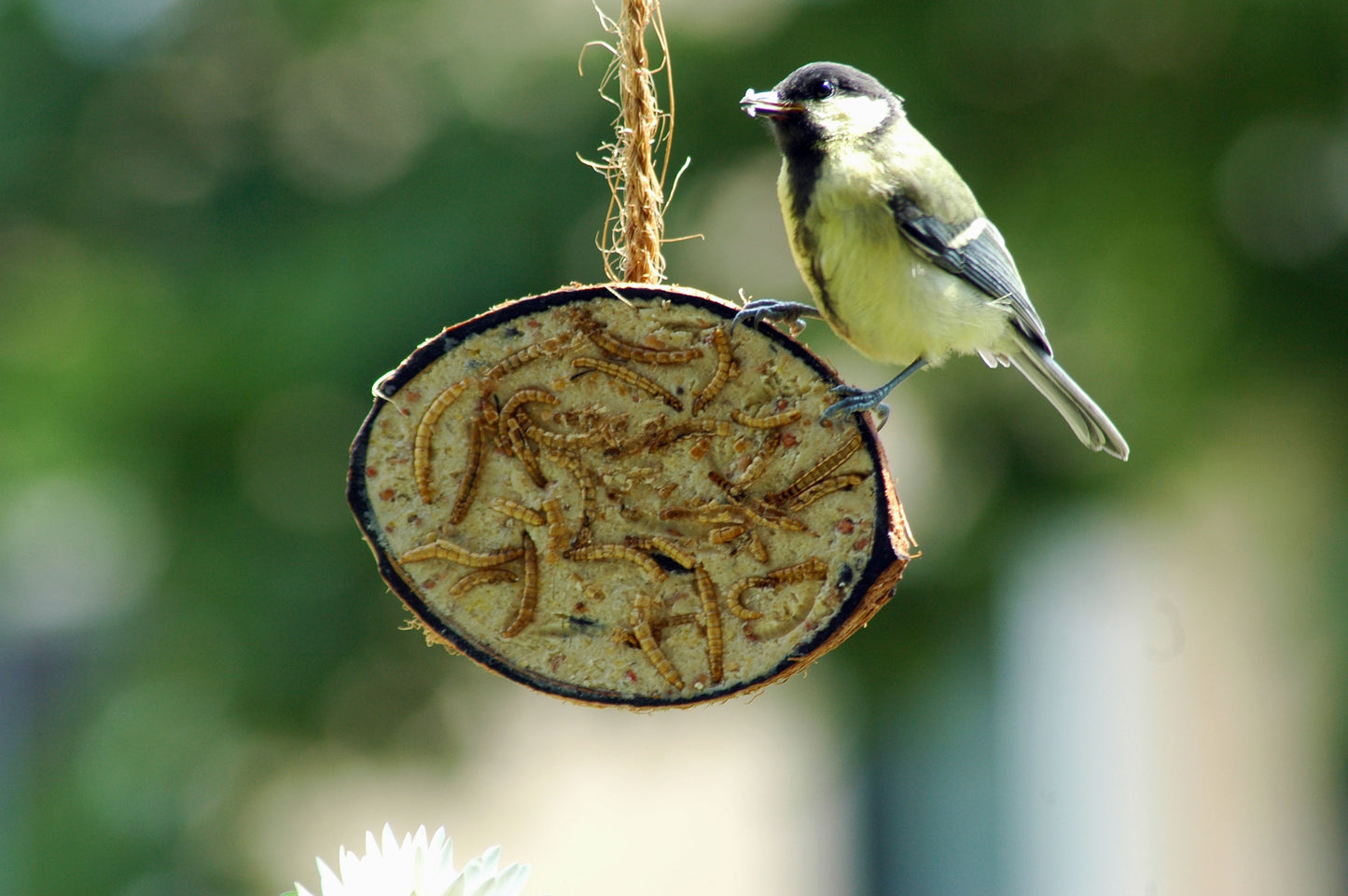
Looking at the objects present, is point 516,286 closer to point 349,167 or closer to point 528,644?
point 349,167

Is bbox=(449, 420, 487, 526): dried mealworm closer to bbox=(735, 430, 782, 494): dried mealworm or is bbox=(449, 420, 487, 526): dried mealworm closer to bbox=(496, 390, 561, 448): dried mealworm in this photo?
bbox=(496, 390, 561, 448): dried mealworm

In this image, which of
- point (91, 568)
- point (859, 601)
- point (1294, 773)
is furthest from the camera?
point (1294, 773)

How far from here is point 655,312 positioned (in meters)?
1.11

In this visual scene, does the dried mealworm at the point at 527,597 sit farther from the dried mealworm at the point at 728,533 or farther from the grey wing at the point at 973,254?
the grey wing at the point at 973,254

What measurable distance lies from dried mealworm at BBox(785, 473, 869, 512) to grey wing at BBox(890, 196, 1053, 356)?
0.28m

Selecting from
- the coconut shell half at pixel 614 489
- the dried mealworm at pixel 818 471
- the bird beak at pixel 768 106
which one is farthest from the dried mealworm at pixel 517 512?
the bird beak at pixel 768 106

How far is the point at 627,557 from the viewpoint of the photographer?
1.12 meters

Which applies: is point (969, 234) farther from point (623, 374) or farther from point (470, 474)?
point (470, 474)

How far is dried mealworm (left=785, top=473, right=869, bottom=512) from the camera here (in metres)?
1.08

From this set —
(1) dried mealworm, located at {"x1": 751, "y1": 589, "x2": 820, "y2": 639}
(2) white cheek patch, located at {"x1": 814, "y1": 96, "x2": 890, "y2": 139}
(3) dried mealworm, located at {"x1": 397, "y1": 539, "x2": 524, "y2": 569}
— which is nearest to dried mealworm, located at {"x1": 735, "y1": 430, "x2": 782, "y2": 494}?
(1) dried mealworm, located at {"x1": 751, "y1": 589, "x2": 820, "y2": 639}

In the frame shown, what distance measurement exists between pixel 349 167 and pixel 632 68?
80.2 inches

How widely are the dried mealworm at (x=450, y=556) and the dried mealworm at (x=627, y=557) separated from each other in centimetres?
8

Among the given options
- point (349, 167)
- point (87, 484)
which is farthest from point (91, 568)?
point (349, 167)

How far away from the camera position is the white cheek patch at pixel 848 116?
123 cm
